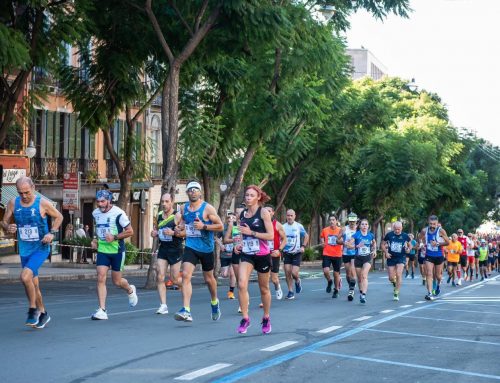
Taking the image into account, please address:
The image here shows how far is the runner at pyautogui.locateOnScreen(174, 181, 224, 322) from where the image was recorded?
1527 cm

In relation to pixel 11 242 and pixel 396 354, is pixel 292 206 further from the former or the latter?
pixel 396 354

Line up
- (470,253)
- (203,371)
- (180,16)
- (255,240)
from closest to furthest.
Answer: (203,371) → (255,240) → (180,16) → (470,253)

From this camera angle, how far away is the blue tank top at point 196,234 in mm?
15398

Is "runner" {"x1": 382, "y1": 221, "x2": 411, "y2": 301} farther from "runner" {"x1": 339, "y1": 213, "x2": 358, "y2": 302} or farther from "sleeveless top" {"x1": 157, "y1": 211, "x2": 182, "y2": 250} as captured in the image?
"sleeveless top" {"x1": 157, "y1": 211, "x2": 182, "y2": 250}

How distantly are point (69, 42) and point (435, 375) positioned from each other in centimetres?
1601

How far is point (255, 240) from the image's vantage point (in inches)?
563

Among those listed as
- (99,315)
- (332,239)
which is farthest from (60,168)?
(99,315)

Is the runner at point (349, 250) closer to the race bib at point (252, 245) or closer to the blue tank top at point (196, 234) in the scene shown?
the blue tank top at point (196, 234)

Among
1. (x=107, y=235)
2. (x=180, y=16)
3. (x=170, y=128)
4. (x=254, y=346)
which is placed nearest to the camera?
(x=254, y=346)

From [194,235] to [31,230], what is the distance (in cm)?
237

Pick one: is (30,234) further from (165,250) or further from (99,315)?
(165,250)

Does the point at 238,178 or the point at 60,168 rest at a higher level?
the point at 60,168

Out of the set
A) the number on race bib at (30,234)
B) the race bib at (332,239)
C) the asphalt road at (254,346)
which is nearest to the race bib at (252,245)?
the asphalt road at (254,346)

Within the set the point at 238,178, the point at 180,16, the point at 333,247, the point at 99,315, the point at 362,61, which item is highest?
the point at 362,61
